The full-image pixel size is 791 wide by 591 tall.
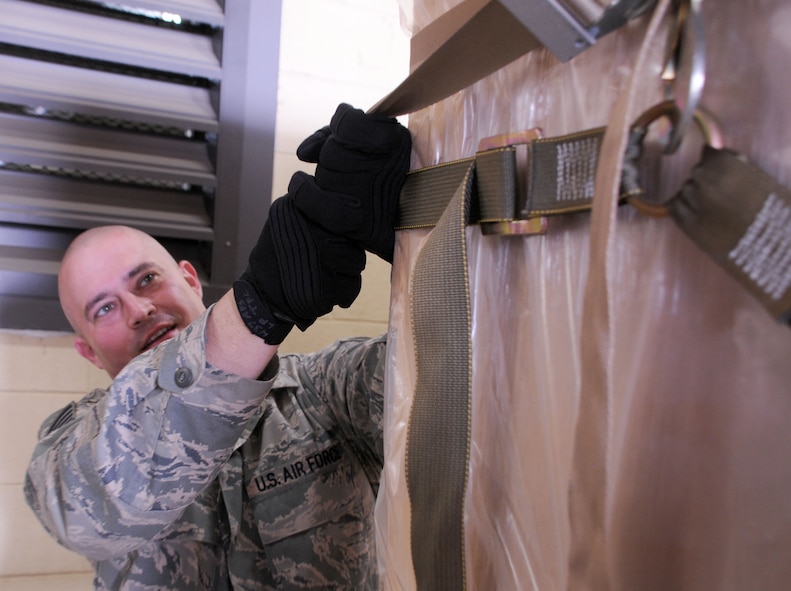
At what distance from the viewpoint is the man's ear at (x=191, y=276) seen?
103 cm

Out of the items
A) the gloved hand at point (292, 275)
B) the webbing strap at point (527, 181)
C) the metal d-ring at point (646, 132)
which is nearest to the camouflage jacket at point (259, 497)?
the gloved hand at point (292, 275)

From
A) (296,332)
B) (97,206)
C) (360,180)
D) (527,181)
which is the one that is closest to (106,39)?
(97,206)

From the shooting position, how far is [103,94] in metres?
0.94

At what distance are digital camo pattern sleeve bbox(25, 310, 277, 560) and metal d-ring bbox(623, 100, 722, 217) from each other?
1.46ft

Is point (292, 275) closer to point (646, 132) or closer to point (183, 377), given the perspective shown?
point (183, 377)

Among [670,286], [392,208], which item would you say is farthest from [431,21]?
[670,286]

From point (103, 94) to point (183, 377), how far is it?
52cm

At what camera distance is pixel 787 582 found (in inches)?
10.3

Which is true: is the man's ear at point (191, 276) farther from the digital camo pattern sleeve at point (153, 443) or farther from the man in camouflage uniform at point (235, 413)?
the digital camo pattern sleeve at point (153, 443)

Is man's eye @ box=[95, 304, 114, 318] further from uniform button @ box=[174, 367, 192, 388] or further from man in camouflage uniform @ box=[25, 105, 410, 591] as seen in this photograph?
uniform button @ box=[174, 367, 192, 388]

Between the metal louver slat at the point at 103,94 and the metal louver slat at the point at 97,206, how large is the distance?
110mm

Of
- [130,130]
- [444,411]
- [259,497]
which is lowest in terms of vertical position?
[259,497]

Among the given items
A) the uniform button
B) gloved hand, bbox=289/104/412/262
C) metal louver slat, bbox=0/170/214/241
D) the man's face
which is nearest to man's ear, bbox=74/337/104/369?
the man's face

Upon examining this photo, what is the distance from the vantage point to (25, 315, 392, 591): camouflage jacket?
696 millimetres
